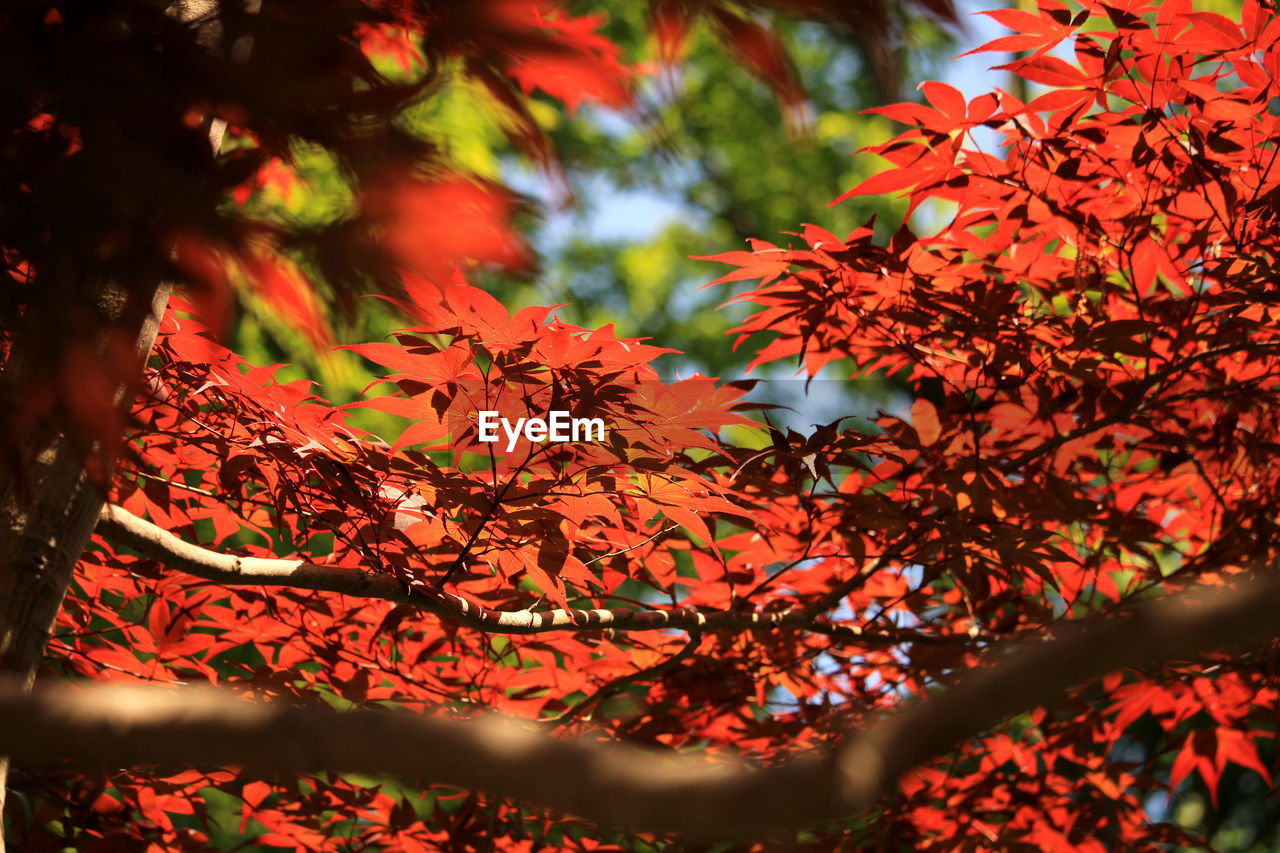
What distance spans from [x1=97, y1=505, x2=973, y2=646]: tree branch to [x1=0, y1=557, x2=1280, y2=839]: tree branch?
2.31ft

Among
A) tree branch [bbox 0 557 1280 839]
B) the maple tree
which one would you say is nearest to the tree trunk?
the maple tree

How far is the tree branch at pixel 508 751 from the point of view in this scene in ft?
1.48

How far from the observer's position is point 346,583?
121cm

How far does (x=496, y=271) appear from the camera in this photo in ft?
2.20

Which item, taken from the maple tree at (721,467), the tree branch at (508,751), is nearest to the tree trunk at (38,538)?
the maple tree at (721,467)

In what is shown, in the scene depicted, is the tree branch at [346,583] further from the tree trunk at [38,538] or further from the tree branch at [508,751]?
the tree branch at [508,751]

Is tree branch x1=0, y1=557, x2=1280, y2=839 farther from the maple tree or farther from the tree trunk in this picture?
the tree trunk

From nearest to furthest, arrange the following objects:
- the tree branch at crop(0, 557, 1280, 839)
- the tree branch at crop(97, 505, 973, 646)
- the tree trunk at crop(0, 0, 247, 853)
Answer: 1. the tree branch at crop(0, 557, 1280, 839)
2. the tree trunk at crop(0, 0, 247, 853)
3. the tree branch at crop(97, 505, 973, 646)

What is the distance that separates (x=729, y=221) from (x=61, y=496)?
860 cm

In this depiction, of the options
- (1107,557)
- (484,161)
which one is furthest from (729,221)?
(1107,557)

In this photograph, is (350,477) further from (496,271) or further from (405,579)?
(496,271)

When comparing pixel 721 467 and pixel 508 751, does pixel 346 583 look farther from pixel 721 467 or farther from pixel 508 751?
pixel 508 751

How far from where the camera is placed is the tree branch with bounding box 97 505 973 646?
1150 millimetres

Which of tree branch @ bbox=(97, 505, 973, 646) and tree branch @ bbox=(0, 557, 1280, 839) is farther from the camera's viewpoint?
tree branch @ bbox=(97, 505, 973, 646)
